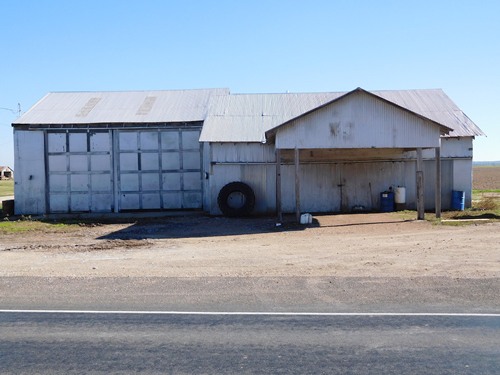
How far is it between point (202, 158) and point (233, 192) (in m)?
3.38

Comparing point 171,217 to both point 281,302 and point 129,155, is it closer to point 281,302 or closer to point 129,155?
point 129,155

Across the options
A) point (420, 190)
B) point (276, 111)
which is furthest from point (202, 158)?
point (420, 190)

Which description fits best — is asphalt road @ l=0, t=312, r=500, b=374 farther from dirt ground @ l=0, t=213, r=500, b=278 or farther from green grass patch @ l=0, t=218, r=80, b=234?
green grass patch @ l=0, t=218, r=80, b=234

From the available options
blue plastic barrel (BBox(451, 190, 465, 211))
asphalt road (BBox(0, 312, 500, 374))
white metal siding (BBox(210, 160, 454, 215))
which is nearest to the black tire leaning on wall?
white metal siding (BBox(210, 160, 454, 215))

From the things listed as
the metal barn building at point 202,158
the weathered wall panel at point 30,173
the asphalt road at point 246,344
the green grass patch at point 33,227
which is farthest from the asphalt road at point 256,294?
the weathered wall panel at point 30,173

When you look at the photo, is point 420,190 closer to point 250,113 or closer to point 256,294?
point 250,113

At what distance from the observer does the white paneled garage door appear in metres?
26.4

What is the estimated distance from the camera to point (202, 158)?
26.3 m

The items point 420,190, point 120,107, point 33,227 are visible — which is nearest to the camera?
point 420,190

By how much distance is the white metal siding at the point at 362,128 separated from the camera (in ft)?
64.6

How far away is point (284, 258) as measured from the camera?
13.0 m

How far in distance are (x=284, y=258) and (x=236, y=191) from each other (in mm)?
10855

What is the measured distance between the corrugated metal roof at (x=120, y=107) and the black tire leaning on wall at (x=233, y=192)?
4.57 m

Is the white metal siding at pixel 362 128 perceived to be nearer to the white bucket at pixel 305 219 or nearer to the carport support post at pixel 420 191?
the carport support post at pixel 420 191
